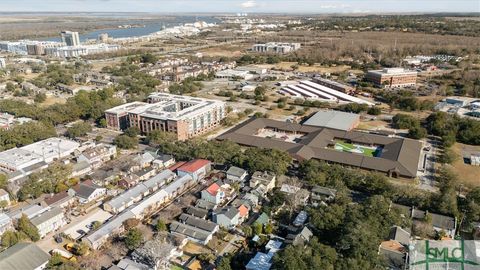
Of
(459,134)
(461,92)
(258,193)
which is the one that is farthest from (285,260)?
(461,92)

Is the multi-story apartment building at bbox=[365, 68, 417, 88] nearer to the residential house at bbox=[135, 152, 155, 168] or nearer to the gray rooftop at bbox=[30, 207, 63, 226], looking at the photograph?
the residential house at bbox=[135, 152, 155, 168]

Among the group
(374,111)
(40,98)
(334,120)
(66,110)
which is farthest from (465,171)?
(40,98)

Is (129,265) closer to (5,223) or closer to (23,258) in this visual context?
(23,258)

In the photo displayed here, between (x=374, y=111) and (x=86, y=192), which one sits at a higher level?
(x=374, y=111)

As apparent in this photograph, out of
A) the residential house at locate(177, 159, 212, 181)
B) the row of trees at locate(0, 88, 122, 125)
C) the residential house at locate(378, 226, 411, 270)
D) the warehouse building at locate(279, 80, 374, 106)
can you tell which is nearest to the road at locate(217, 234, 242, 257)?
the residential house at locate(378, 226, 411, 270)

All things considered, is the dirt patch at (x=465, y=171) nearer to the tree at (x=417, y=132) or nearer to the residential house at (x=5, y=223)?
the tree at (x=417, y=132)

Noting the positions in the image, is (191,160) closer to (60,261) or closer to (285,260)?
(60,261)
